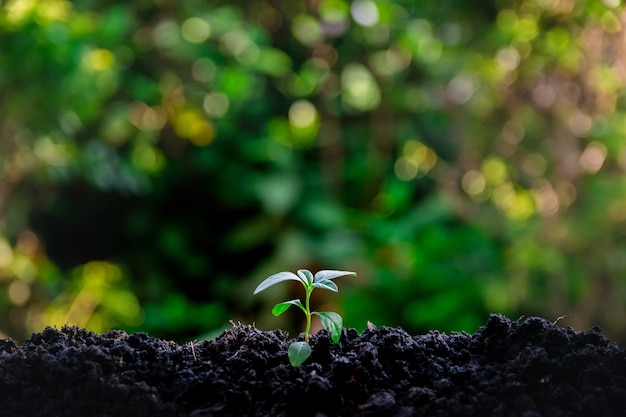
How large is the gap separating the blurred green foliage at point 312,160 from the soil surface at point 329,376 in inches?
53.5

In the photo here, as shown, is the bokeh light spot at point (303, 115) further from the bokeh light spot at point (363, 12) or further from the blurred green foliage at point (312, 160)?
the bokeh light spot at point (363, 12)

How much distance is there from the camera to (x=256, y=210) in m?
3.26

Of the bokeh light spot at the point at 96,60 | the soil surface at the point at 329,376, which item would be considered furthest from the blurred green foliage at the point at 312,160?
the soil surface at the point at 329,376

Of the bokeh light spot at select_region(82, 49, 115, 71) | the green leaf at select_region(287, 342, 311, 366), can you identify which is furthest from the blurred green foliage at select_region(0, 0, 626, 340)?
the green leaf at select_region(287, 342, 311, 366)

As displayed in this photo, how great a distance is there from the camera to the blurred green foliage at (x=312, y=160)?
7.39ft

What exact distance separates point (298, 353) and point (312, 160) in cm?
272

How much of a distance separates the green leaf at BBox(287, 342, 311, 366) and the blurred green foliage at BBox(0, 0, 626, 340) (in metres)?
1.46

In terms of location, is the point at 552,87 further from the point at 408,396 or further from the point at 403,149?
the point at 408,396

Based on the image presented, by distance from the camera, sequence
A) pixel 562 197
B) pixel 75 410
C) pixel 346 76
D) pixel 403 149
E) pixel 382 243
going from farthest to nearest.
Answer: pixel 403 149 < pixel 346 76 < pixel 382 243 < pixel 562 197 < pixel 75 410

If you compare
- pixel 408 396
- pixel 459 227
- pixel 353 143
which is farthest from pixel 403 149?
pixel 408 396

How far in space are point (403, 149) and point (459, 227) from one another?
1.31ft

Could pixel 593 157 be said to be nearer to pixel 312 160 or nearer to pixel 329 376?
pixel 312 160

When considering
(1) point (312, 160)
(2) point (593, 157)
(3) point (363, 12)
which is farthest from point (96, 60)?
(2) point (593, 157)

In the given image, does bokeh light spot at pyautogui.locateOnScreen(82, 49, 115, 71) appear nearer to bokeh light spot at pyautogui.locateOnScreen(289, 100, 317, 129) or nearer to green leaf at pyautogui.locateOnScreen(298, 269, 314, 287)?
bokeh light spot at pyautogui.locateOnScreen(289, 100, 317, 129)
